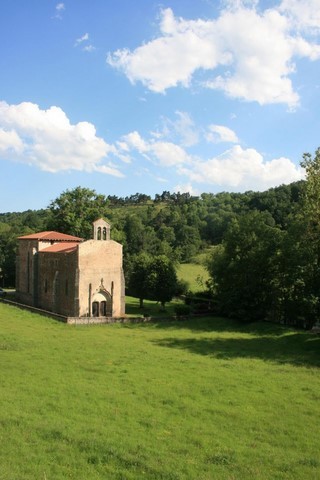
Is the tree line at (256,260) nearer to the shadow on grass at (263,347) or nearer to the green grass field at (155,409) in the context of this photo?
the shadow on grass at (263,347)

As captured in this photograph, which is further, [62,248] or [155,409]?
[62,248]

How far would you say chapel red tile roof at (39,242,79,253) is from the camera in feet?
148

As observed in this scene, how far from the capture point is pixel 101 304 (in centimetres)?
4453

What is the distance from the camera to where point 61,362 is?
2538cm

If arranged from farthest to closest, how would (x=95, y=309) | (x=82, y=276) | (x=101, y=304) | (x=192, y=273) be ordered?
(x=192, y=273)
(x=101, y=304)
(x=95, y=309)
(x=82, y=276)

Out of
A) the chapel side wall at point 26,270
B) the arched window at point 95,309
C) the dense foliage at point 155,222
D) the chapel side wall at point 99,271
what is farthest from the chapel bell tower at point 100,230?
the dense foliage at point 155,222

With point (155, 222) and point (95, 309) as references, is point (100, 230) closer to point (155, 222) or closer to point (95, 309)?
point (95, 309)

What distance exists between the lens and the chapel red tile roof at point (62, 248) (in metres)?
45.1

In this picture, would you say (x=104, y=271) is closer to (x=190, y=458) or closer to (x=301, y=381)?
(x=301, y=381)

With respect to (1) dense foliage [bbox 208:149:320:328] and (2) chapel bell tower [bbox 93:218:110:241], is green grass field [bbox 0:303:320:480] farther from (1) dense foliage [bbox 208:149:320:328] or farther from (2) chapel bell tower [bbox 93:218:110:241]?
(2) chapel bell tower [bbox 93:218:110:241]

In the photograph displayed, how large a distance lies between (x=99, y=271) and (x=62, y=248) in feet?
20.5

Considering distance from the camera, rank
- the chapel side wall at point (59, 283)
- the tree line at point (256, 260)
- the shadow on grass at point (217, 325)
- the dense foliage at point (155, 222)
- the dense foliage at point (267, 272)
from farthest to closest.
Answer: the dense foliage at point (155, 222), the chapel side wall at point (59, 283), the shadow on grass at point (217, 325), the dense foliage at point (267, 272), the tree line at point (256, 260)

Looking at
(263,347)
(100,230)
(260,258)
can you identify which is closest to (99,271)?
(100,230)

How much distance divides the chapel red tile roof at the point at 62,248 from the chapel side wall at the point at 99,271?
5.96 feet
